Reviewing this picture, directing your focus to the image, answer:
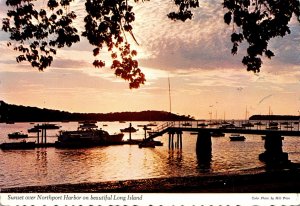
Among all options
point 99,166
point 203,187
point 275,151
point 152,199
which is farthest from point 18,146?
point 152,199

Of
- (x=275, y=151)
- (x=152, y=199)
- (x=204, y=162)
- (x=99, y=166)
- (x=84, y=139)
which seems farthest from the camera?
(x=84, y=139)

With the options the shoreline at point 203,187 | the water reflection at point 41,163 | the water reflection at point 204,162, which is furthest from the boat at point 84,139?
the shoreline at point 203,187

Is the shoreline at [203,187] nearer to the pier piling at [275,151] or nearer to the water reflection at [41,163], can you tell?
the water reflection at [41,163]

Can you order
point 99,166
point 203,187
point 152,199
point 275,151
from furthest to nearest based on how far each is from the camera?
1. point 99,166
2. point 275,151
3. point 203,187
4. point 152,199

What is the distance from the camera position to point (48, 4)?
8.33 meters

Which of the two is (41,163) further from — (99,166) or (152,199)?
(152,199)

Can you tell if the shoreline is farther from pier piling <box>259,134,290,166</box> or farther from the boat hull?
the boat hull

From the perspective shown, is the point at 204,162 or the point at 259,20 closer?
the point at 259,20

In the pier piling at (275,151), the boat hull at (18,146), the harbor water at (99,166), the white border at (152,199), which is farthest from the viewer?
the boat hull at (18,146)

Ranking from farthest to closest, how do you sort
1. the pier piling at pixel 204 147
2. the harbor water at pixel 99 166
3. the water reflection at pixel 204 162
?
1. the pier piling at pixel 204 147
2. the water reflection at pixel 204 162
3. the harbor water at pixel 99 166

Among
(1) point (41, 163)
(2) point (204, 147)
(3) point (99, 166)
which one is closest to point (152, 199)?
(3) point (99, 166)

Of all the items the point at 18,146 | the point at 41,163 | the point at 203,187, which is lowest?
Answer: the point at 41,163

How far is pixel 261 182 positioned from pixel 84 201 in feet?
13.7

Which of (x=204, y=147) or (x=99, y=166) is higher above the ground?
(x=204, y=147)
